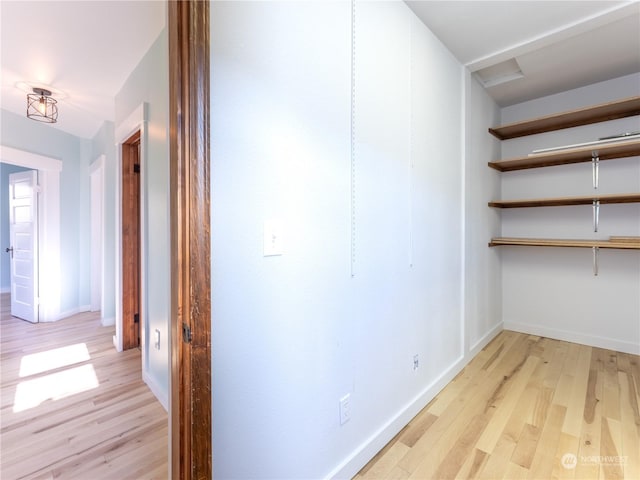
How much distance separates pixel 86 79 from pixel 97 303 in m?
3.23

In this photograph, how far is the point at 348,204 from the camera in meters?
1.38

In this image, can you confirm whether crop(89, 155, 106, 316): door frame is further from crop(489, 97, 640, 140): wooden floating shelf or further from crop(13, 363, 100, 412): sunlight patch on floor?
crop(489, 97, 640, 140): wooden floating shelf

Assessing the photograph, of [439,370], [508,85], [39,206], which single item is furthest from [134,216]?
[508,85]

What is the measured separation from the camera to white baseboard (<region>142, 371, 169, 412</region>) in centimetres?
206

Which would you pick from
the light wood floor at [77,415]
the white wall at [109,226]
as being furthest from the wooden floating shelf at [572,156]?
the white wall at [109,226]

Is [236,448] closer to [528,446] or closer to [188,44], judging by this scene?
[188,44]

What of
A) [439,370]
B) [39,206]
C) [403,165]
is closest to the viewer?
[403,165]

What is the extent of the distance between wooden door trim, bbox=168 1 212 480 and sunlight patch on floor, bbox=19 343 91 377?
Result: 102 inches

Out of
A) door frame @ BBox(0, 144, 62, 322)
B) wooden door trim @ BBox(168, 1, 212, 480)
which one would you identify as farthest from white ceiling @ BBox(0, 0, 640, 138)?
wooden door trim @ BBox(168, 1, 212, 480)

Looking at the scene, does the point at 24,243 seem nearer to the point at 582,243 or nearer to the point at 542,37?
the point at 542,37

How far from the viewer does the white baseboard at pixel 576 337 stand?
2.69 meters

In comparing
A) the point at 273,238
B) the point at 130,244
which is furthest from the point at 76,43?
the point at 273,238

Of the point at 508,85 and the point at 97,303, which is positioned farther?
the point at 97,303

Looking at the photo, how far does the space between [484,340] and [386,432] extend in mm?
1750
